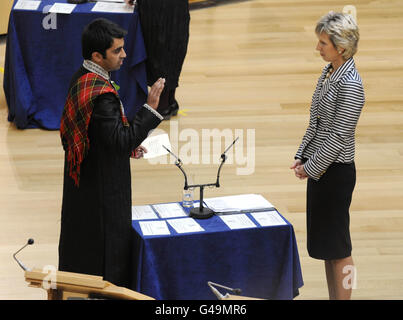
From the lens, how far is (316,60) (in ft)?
26.3

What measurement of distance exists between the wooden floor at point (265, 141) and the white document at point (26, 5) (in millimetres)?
1009

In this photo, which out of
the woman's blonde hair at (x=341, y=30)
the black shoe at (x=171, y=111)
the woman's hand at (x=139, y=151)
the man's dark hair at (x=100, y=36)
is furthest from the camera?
the black shoe at (x=171, y=111)

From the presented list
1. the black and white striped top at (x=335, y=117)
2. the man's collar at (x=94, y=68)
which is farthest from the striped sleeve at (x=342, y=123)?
the man's collar at (x=94, y=68)

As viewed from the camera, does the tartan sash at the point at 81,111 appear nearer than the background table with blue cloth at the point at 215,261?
Yes

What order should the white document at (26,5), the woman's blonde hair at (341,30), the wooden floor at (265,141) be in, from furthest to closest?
the white document at (26,5), the wooden floor at (265,141), the woman's blonde hair at (341,30)

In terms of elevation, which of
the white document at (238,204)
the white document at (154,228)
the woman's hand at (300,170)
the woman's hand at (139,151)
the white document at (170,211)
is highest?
the woman's hand at (139,151)

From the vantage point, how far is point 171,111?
6.57 meters

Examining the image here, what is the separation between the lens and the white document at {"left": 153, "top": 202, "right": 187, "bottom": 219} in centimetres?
340

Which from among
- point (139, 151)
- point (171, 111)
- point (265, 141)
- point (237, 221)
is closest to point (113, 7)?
point (171, 111)

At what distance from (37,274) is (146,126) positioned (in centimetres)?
90

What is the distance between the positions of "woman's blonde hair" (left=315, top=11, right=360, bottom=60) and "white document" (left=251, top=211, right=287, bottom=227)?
2.59 ft

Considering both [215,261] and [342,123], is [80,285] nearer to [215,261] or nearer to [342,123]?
[215,261]

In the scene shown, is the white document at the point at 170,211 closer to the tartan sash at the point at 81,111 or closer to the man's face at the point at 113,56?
the tartan sash at the point at 81,111

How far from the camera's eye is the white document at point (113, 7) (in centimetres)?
607
